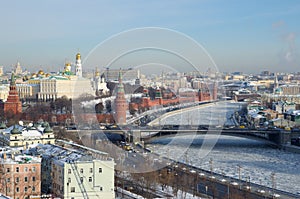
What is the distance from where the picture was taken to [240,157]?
31.6 ft

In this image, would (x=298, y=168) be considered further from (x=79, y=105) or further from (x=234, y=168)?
(x=79, y=105)

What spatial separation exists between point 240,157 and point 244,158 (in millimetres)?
134

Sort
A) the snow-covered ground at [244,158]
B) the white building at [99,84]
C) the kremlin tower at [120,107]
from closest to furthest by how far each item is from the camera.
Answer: the snow-covered ground at [244,158] < the kremlin tower at [120,107] < the white building at [99,84]

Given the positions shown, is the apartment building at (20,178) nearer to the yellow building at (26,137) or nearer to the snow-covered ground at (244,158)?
the yellow building at (26,137)

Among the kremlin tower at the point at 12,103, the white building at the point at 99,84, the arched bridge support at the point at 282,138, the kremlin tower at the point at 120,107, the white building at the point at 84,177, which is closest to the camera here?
the white building at the point at 84,177

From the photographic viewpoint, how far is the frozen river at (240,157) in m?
7.58

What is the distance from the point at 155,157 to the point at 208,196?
2769mm

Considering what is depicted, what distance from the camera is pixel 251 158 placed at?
9516 mm

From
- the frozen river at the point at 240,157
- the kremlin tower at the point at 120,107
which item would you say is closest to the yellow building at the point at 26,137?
the frozen river at the point at 240,157

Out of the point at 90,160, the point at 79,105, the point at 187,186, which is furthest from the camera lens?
the point at 79,105

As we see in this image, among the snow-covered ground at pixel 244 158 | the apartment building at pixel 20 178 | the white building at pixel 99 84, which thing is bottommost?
the snow-covered ground at pixel 244 158

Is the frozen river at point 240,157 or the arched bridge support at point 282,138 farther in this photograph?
the arched bridge support at point 282,138

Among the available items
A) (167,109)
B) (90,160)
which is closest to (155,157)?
(90,160)

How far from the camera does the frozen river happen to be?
24.9ft
